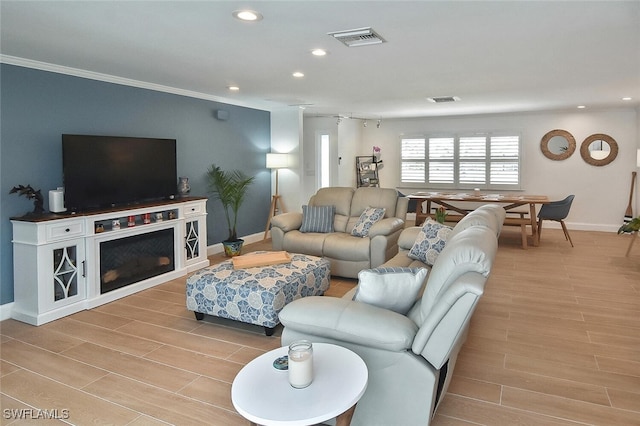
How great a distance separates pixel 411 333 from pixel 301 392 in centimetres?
68

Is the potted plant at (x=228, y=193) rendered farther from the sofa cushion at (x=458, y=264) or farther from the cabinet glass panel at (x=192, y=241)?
the sofa cushion at (x=458, y=264)

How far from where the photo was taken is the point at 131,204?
4.71 m

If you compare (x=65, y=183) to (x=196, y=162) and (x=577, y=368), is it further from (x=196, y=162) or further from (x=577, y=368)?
(x=577, y=368)

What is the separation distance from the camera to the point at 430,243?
3.86 m

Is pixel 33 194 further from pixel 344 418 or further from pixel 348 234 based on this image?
pixel 344 418

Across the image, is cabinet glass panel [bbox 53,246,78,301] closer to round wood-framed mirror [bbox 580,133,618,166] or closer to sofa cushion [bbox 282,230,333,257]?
sofa cushion [bbox 282,230,333,257]

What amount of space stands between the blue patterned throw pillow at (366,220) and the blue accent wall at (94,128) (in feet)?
7.64

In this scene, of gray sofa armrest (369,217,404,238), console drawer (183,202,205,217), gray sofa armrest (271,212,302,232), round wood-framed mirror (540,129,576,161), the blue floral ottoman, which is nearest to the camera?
the blue floral ottoman

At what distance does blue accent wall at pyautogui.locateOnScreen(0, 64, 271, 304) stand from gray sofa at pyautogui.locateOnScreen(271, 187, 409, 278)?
1576 mm

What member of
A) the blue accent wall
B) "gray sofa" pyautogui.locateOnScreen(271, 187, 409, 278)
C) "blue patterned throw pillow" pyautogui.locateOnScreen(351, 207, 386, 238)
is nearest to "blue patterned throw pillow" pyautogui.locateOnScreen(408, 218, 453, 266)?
"gray sofa" pyautogui.locateOnScreen(271, 187, 409, 278)

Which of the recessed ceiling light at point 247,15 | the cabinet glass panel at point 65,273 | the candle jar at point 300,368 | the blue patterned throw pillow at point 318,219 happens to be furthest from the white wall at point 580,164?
the candle jar at point 300,368

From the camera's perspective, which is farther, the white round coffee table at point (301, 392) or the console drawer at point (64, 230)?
the console drawer at point (64, 230)

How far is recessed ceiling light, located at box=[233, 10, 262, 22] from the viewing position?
2.65 meters

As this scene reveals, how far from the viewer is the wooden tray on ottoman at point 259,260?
12.5ft
